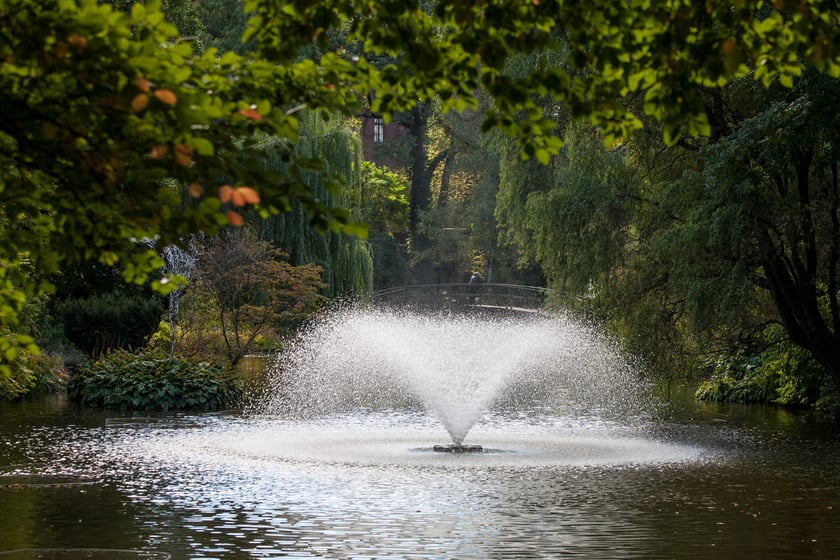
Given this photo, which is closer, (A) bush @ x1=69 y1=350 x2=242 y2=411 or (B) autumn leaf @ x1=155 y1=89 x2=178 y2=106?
(B) autumn leaf @ x1=155 y1=89 x2=178 y2=106

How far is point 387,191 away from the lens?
63.8 meters

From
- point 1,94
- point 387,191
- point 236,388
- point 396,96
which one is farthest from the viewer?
point 387,191

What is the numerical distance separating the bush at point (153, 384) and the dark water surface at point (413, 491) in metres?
3.46

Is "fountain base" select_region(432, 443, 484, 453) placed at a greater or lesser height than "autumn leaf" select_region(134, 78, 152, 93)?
lesser

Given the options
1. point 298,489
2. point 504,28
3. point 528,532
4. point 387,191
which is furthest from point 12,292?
point 387,191

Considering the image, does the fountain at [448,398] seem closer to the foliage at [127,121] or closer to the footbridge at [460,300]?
the footbridge at [460,300]

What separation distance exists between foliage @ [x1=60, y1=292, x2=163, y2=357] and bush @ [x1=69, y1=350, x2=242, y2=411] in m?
2.84

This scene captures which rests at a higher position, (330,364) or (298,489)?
(330,364)

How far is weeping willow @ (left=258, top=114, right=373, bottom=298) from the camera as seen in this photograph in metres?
36.3

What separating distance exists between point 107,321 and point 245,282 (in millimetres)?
3679

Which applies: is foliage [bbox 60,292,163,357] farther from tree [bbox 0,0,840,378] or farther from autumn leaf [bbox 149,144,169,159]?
autumn leaf [bbox 149,144,169,159]

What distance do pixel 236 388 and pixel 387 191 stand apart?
3735cm

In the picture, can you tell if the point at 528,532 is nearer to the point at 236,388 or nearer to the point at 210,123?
the point at 210,123

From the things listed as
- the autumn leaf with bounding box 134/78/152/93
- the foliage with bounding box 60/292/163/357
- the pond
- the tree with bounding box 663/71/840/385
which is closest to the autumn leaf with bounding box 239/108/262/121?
the autumn leaf with bounding box 134/78/152/93
